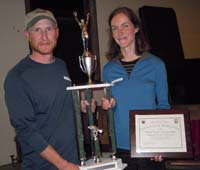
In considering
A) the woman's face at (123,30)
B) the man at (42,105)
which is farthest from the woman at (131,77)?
the man at (42,105)

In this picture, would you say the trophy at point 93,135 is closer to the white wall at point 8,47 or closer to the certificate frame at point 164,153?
the certificate frame at point 164,153

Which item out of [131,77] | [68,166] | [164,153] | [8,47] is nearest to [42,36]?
[131,77]

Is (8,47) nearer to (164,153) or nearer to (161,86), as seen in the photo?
(161,86)

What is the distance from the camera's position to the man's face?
1641 millimetres

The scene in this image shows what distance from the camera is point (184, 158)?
1690 millimetres

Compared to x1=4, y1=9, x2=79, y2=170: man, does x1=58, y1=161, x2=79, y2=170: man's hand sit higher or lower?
lower

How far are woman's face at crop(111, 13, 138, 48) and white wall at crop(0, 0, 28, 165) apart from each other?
73.3 inches

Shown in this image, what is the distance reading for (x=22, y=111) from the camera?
1524mm

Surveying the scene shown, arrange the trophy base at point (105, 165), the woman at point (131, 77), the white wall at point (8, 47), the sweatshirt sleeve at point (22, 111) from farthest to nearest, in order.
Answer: the white wall at point (8, 47), the woman at point (131, 77), the trophy base at point (105, 165), the sweatshirt sleeve at point (22, 111)

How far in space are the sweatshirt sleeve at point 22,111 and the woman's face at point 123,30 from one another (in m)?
0.56

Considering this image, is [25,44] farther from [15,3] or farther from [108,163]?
[108,163]

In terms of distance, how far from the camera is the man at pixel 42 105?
1.53 m

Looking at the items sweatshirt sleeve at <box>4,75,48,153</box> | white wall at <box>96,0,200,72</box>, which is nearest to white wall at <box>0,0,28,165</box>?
white wall at <box>96,0,200,72</box>

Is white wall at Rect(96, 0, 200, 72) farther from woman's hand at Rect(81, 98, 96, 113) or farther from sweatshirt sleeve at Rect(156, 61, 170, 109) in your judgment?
woman's hand at Rect(81, 98, 96, 113)
